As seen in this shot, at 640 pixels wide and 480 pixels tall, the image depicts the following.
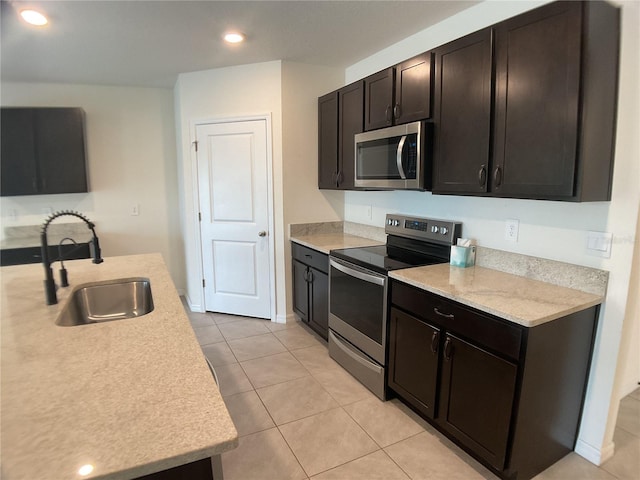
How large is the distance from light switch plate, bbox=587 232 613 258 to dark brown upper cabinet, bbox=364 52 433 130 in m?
1.11

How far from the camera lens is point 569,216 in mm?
1922

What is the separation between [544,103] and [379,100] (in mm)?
1231

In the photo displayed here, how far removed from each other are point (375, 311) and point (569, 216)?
1.19m

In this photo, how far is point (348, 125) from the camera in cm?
312

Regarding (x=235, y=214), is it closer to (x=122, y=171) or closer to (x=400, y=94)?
(x=122, y=171)

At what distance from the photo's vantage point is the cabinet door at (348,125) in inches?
116

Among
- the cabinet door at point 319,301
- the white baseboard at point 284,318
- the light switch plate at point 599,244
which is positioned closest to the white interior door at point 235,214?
the white baseboard at point 284,318

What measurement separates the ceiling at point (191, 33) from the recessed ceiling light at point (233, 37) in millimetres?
62

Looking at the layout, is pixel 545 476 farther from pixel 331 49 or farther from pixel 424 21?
pixel 331 49

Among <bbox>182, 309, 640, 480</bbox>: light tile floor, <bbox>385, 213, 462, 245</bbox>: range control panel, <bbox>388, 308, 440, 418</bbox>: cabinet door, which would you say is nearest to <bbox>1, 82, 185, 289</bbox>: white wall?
<bbox>182, 309, 640, 480</bbox>: light tile floor

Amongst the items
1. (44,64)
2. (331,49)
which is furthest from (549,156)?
(44,64)

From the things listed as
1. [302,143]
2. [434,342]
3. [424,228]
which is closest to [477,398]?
[434,342]

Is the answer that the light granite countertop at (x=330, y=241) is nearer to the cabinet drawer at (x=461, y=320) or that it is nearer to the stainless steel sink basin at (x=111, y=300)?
the cabinet drawer at (x=461, y=320)

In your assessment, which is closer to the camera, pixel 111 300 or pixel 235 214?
pixel 111 300
